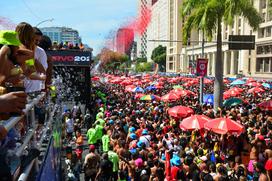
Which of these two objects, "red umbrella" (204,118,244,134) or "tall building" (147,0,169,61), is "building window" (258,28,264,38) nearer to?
"red umbrella" (204,118,244,134)

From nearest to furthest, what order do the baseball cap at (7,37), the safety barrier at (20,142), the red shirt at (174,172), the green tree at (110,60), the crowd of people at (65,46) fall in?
the safety barrier at (20,142)
the baseball cap at (7,37)
the red shirt at (174,172)
the crowd of people at (65,46)
the green tree at (110,60)

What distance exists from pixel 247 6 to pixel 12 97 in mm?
20554

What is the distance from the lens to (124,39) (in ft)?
566

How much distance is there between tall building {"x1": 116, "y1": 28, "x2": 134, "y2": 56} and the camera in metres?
150

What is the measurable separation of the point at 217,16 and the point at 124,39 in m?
153

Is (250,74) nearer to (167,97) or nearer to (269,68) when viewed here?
(269,68)

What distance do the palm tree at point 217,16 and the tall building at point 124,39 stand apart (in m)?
123

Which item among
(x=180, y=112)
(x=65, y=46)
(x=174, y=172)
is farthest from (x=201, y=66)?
(x=174, y=172)

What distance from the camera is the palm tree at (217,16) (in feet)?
65.5

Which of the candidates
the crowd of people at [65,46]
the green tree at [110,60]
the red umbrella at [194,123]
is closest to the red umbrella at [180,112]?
the red umbrella at [194,123]

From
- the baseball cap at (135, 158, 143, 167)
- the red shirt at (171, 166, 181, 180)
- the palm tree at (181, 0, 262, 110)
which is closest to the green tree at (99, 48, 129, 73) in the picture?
the palm tree at (181, 0, 262, 110)

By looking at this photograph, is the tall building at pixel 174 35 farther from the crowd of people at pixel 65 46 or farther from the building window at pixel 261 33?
the crowd of people at pixel 65 46

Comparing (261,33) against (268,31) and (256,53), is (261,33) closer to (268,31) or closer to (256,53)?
(268,31)

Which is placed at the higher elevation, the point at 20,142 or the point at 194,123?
the point at 20,142
